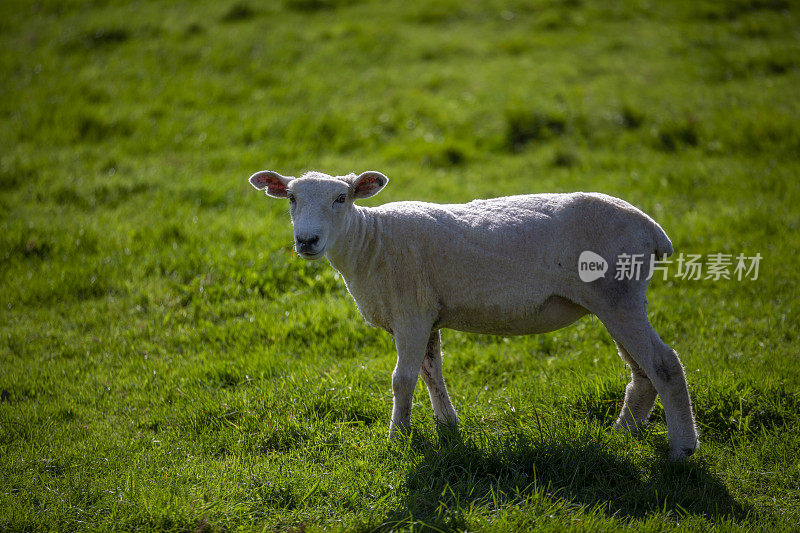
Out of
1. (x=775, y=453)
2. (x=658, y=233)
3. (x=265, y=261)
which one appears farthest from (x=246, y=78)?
(x=775, y=453)

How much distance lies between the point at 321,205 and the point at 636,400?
320 cm

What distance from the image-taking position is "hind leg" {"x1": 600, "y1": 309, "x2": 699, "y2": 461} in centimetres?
546

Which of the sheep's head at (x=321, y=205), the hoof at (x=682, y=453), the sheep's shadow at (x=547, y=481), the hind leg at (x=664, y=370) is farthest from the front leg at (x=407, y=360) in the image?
the hoof at (x=682, y=453)

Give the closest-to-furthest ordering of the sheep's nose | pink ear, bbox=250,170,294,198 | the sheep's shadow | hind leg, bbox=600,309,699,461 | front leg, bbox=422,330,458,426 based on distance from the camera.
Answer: the sheep's shadow < the sheep's nose < hind leg, bbox=600,309,699,461 < pink ear, bbox=250,170,294,198 < front leg, bbox=422,330,458,426

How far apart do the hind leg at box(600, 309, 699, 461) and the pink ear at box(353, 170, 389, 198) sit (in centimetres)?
214

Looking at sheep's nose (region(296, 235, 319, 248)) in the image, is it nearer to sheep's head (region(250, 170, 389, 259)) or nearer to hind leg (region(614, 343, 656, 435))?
sheep's head (region(250, 170, 389, 259))

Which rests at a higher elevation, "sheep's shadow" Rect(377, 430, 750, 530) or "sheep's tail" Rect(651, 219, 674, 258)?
"sheep's tail" Rect(651, 219, 674, 258)

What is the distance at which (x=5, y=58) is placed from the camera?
52.1ft

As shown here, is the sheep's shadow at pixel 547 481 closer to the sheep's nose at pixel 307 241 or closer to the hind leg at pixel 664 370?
the hind leg at pixel 664 370

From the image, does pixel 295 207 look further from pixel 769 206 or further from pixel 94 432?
pixel 769 206

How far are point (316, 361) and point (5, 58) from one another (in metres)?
13.2

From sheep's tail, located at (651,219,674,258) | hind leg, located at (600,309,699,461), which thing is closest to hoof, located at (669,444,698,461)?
hind leg, located at (600,309,699,461)

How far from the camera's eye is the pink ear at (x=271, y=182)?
5.84 meters

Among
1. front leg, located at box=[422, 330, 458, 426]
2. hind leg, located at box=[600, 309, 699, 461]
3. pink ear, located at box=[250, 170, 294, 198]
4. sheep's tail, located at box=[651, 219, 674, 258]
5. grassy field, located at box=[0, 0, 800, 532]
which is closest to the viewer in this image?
grassy field, located at box=[0, 0, 800, 532]
